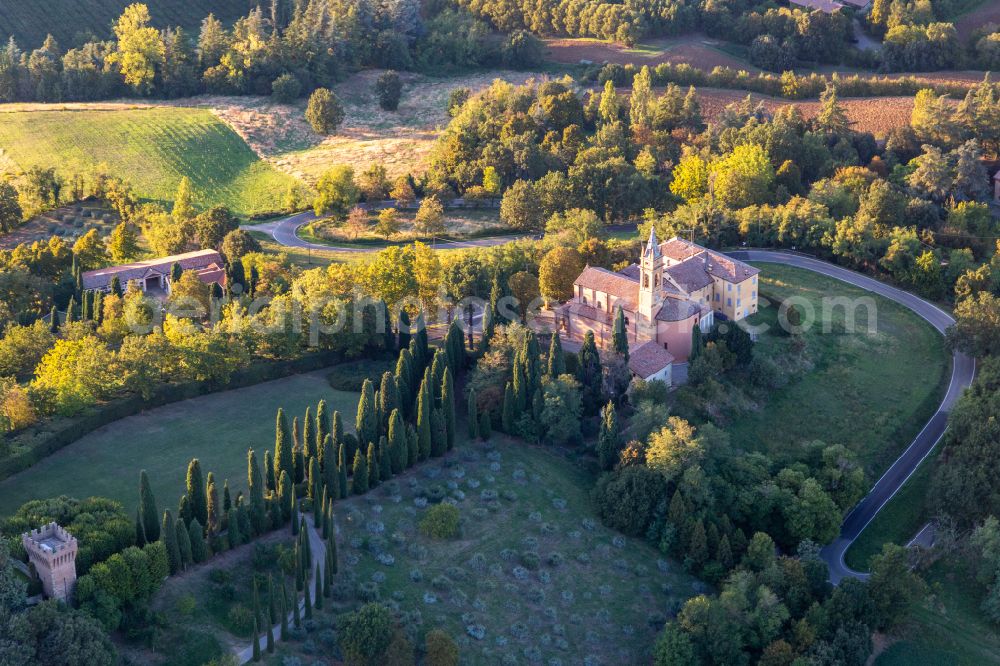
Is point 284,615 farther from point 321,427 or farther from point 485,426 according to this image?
point 485,426

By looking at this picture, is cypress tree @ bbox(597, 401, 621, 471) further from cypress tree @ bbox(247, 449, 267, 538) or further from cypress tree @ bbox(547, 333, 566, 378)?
cypress tree @ bbox(247, 449, 267, 538)

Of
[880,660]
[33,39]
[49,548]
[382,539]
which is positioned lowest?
[880,660]

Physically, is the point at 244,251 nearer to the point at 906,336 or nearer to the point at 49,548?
the point at 49,548

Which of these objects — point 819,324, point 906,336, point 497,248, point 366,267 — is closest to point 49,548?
point 366,267

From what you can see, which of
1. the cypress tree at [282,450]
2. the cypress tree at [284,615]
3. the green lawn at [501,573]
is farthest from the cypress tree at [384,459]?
the cypress tree at [284,615]

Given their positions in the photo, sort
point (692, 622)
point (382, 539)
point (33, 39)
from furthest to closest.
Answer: point (33, 39), point (382, 539), point (692, 622)

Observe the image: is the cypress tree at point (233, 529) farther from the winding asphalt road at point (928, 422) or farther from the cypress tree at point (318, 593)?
the winding asphalt road at point (928, 422)
